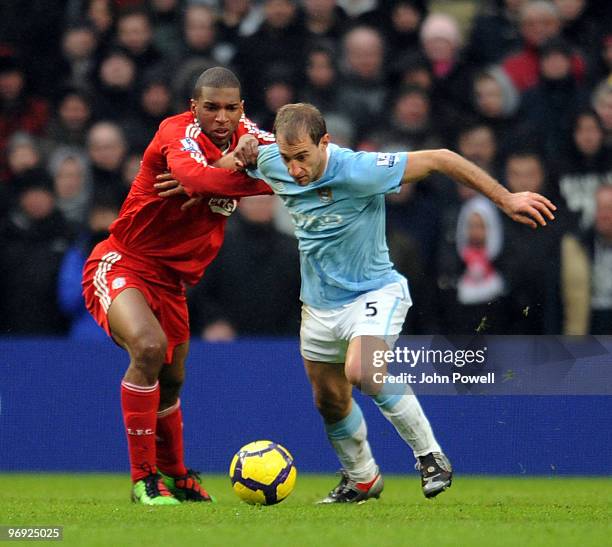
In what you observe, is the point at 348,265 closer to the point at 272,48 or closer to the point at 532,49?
the point at 272,48

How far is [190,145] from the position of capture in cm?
682

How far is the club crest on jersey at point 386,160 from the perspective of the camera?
21.0 ft

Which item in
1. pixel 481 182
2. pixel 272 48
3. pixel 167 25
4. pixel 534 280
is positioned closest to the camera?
pixel 481 182

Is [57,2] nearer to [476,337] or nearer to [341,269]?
[476,337]

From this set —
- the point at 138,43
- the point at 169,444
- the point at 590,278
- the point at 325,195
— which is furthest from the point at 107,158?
the point at 325,195

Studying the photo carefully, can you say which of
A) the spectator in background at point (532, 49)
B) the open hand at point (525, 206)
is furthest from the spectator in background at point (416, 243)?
the open hand at point (525, 206)

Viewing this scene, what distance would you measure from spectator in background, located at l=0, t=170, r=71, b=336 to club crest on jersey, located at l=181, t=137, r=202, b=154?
3.11 meters

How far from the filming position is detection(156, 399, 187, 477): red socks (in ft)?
24.6

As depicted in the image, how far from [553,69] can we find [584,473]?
10.3ft

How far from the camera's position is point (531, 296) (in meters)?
9.30

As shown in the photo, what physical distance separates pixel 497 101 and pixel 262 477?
4728 mm

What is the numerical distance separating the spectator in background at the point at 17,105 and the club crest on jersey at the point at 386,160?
16.0 ft

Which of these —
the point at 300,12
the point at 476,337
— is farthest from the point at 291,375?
the point at 300,12

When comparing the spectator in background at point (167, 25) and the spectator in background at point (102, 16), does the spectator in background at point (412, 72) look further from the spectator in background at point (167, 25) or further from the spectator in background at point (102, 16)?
the spectator in background at point (102, 16)
